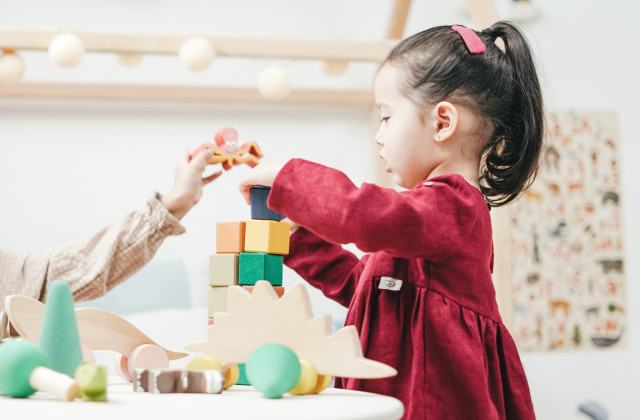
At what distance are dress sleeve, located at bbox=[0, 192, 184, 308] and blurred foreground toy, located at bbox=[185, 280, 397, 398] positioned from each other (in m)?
0.57

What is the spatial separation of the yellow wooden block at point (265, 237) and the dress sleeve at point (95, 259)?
44 centimetres

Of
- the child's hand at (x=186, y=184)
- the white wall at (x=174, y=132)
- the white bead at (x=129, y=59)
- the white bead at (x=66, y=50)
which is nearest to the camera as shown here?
the child's hand at (x=186, y=184)

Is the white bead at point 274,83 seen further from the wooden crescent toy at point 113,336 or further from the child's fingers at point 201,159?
the wooden crescent toy at point 113,336

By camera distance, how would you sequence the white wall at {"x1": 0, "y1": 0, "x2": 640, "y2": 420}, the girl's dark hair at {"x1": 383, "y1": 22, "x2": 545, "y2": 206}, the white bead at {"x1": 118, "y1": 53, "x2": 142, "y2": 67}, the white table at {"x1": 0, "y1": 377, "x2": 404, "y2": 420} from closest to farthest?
the white table at {"x1": 0, "y1": 377, "x2": 404, "y2": 420} → the girl's dark hair at {"x1": 383, "y1": 22, "x2": 545, "y2": 206} → the white bead at {"x1": 118, "y1": 53, "x2": 142, "y2": 67} → the white wall at {"x1": 0, "y1": 0, "x2": 640, "y2": 420}

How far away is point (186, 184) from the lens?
1071mm

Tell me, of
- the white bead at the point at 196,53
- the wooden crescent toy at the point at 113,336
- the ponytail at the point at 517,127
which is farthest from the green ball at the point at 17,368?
the white bead at the point at 196,53

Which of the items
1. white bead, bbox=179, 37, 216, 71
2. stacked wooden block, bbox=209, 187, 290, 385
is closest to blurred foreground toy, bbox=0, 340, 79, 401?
stacked wooden block, bbox=209, 187, 290, 385

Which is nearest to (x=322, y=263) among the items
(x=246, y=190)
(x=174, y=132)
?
(x=246, y=190)

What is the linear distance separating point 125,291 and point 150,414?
4.03ft

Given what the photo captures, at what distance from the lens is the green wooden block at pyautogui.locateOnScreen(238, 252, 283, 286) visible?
687 millimetres

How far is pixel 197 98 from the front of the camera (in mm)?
1652

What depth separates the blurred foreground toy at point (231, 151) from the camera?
34.9 inches

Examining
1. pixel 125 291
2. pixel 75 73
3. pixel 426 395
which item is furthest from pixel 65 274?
pixel 75 73

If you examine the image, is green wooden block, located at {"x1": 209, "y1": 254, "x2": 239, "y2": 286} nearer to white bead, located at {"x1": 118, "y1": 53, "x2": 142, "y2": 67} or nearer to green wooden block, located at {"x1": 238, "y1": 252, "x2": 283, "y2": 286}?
green wooden block, located at {"x1": 238, "y1": 252, "x2": 283, "y2": 286}
